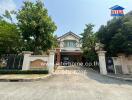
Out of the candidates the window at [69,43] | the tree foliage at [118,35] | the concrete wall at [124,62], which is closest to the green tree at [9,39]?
the tree foliage at [118,35]

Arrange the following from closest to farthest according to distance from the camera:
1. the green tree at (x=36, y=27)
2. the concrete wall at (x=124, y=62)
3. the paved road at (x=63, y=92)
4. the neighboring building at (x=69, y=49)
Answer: the paved road at (x=63, y=92), the concrete wall at (x=124, y=62), the green tree at (x=36, y=27), the neighboring building at (x=69, y=49)

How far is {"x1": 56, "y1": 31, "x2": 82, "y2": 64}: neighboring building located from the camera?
91.1 ft

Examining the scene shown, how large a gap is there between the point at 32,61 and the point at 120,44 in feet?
31.9

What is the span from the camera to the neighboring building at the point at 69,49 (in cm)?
2778

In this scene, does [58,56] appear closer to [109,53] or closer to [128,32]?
[109,53]

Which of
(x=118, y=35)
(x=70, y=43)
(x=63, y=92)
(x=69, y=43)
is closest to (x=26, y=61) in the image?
(x=63, y=92)

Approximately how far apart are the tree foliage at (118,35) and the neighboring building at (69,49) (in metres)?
11.5

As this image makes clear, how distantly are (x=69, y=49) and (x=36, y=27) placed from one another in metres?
12.8

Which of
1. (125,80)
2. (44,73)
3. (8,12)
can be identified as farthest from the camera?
(8,12)

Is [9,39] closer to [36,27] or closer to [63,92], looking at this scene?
[36,27]

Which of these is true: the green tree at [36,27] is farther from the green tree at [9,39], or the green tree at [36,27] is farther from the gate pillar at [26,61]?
the gate pillar at [26,61]

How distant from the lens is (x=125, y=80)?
37.1 feet

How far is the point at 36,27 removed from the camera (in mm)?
16844

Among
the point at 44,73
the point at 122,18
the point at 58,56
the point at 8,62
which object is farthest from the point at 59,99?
the point at 58,56
